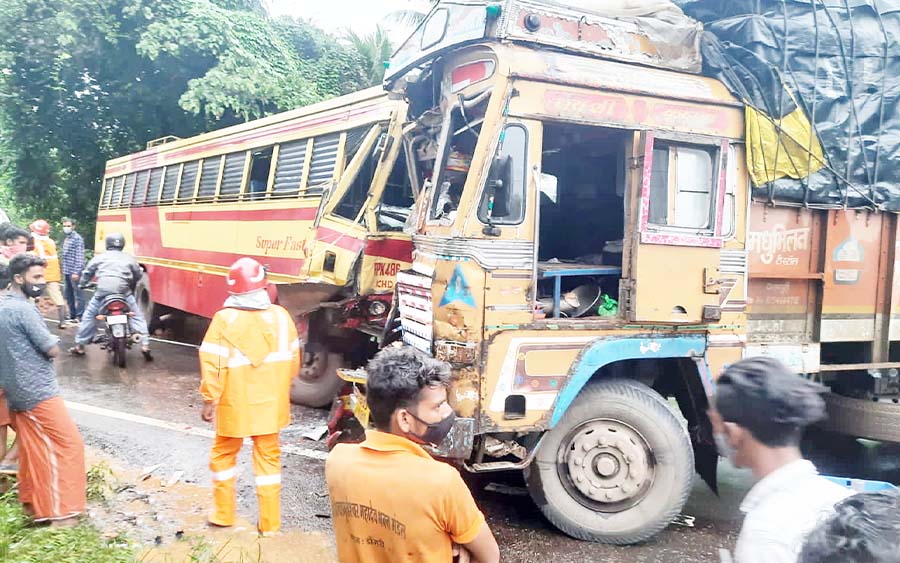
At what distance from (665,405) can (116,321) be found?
6933 mm

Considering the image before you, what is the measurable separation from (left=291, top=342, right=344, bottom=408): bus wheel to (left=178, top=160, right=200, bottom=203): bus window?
4.29 meters

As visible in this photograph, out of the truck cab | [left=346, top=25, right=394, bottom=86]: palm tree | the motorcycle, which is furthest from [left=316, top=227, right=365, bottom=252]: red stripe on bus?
[left=346, top=25, right=394, bottom=86]: palm tree

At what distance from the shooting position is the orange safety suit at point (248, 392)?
3.82 metres

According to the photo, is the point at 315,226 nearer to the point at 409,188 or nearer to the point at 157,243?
the point at 409,188

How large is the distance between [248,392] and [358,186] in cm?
305

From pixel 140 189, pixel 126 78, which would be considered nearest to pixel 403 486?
pixel 140 189

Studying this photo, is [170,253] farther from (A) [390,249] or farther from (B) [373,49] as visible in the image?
(B) [373,49]

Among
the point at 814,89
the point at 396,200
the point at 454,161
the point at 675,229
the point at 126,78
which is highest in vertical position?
the point at 126,78

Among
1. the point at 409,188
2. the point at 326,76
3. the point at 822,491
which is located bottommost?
the point at 822,491

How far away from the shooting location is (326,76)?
16.5 m

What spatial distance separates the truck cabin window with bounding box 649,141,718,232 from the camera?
4.09 metres

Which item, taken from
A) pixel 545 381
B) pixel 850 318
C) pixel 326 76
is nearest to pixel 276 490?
pixel 545 381

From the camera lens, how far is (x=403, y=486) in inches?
69.1

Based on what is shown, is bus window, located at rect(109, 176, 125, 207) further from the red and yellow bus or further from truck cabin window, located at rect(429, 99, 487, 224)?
truck cabin window, located at rect(429, 99, 487, 224)
